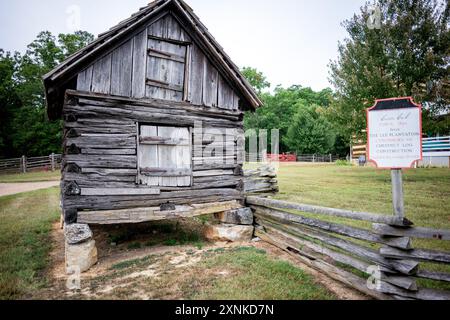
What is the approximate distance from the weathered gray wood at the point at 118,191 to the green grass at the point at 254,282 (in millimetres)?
2164

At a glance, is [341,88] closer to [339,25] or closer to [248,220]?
[339,25]

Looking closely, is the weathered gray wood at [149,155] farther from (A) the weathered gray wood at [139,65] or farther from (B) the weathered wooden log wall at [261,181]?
(B) the weathered wooden log wall at [261,181]

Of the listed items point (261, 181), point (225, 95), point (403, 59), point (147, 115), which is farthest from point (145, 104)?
point (403, 59)

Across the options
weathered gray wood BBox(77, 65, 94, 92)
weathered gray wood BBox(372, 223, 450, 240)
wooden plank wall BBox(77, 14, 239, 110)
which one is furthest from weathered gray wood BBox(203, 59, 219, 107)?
weathered gray wood BBox(372, 223, 450, 240)

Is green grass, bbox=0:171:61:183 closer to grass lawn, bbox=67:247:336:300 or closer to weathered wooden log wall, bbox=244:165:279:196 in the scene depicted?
weathered wooden log wall, bbox=244:165:279:196

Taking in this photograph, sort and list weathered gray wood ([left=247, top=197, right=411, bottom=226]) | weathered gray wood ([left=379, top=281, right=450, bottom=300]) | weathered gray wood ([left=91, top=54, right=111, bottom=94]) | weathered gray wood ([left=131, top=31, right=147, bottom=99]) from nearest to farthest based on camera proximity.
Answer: weathered gray wood ([left=379, top=281, right=450, bottom=300])
weathered gray wood ([left=247, top=197, right=411, bottom=226])
weathered gray wood ([left=91, top=54, right=111, bottom=94])
weathered gray wood ([left=131, top=31, right=147, bottom=99])

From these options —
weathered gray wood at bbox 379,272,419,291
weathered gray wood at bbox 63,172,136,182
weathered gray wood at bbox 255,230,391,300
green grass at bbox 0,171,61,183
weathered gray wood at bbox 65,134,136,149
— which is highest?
weathered gray wood at bbox 65,134,136,149

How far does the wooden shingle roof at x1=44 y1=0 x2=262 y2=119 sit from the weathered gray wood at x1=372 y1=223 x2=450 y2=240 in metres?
5.03

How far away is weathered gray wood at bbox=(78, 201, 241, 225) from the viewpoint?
596 cm

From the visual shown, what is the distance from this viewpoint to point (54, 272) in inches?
222

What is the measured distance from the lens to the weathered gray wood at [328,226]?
4329 millimetres

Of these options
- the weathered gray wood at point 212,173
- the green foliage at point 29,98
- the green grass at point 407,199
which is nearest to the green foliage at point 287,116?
the green foliage at point 29,98

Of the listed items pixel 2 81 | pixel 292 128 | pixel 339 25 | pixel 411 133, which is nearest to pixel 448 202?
pixel 411 133

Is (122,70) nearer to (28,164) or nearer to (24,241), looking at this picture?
(24,241)
